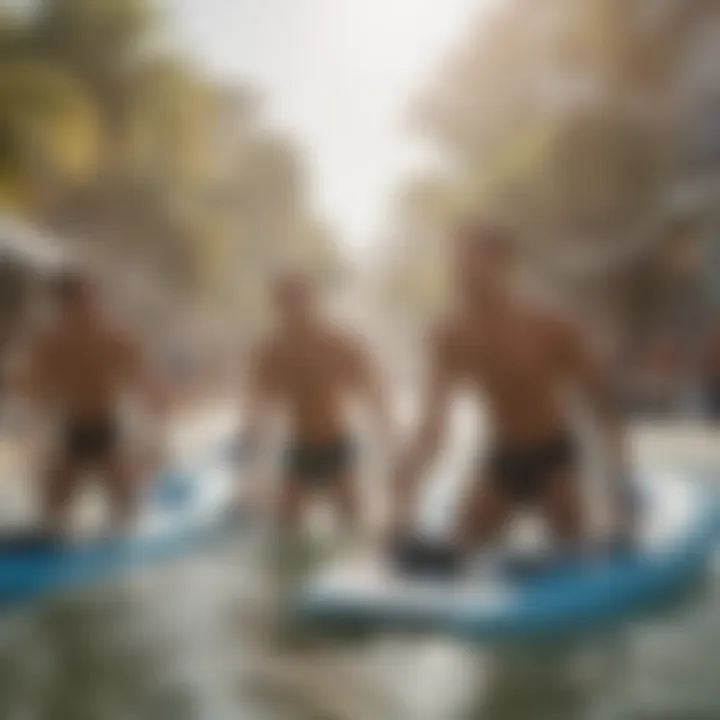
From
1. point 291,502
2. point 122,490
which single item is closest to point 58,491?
point 122,490

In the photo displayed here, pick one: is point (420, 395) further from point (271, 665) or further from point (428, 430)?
point (271, 665)

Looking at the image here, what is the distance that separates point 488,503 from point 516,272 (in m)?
0.23

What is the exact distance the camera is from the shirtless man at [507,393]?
4.17 feet

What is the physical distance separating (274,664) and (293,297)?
362 millimetres

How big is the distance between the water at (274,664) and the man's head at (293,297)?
230mm

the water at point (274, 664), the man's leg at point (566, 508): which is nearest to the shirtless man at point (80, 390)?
the water at point (274, 664)

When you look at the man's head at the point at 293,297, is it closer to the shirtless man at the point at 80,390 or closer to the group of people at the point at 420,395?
the group of people at the point at 420,395

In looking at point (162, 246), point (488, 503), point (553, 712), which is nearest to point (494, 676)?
point (553, 712)

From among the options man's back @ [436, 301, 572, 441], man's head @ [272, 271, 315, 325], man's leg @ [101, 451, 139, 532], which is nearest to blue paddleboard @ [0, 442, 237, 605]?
man's leg @ [101, 451, 139, 532]

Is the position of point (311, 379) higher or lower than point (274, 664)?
higher

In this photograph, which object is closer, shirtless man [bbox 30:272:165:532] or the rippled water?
the rippled water

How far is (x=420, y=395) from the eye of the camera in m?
1.29

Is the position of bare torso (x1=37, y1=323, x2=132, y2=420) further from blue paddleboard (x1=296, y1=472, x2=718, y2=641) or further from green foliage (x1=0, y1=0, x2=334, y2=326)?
blue paddleboard (x1=296, y1=472, x2=718, y2=641)

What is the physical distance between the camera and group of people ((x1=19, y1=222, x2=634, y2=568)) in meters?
1.27
